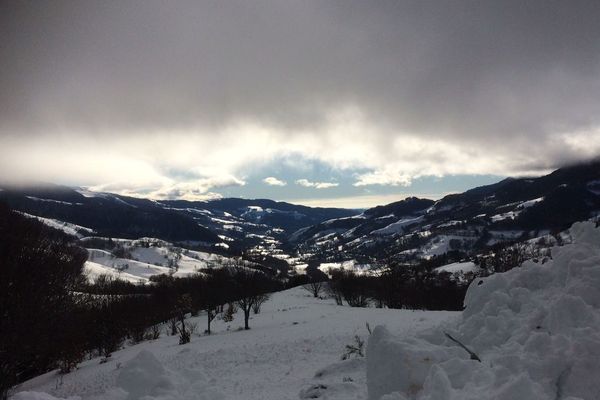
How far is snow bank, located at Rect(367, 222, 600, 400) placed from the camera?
23.5 ft

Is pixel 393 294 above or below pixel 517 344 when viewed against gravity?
below

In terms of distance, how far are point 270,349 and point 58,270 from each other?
17561mm

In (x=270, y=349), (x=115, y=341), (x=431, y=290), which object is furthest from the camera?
(x=431, y=290)

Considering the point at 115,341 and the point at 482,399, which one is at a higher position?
the point at 482,399

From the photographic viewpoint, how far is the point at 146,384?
34.5ft

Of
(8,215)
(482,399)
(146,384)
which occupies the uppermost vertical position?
(8,215)

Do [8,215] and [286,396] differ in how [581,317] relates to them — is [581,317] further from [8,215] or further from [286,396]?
[8,215]

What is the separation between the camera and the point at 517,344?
851 centimetres

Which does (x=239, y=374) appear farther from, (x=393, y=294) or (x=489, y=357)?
(x=393, y=294)

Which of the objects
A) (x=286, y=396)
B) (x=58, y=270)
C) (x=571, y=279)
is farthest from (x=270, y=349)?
(x=571, y=279)

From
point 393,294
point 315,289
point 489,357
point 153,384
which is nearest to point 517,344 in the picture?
point 489,357

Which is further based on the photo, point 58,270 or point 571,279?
point 58,270

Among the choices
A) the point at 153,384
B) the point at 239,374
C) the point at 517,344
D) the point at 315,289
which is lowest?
the point at 315,289

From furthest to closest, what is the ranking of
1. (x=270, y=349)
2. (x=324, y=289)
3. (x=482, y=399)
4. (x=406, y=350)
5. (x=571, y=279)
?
(x=324, y=289)
(x=270, y=349)
(x=571, y=279)
(x=406, y=350)
(x=482, y=399)
